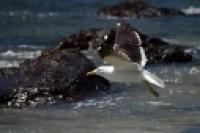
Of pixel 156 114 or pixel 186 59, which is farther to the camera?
pixel 186 59

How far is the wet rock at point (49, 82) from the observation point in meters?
10.3

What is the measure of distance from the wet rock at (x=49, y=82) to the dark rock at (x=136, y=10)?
14532mm

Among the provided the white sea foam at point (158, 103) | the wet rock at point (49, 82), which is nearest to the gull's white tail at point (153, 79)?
the white sea foam at point (158, 103)

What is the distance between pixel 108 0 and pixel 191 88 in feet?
71.0

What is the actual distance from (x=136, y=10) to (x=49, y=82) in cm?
1649

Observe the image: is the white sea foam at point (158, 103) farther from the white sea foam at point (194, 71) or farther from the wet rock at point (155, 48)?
the wet rock at point (155, 48)

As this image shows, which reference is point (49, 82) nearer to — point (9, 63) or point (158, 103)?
point (158, 103)

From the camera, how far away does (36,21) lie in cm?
2525

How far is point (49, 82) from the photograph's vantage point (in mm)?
10609

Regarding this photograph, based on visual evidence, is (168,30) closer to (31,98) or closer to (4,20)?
(4,20)

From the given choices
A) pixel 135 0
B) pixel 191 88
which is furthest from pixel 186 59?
pixel 135 0

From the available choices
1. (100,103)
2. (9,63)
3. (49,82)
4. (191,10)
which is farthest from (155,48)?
(191,10)

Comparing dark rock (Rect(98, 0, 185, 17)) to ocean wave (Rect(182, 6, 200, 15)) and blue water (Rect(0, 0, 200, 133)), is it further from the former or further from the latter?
blue water (Rect(0, 0, 200, 133))

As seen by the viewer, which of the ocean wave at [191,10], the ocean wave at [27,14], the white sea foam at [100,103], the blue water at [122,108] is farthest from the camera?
the ocean wave at [27,14]
